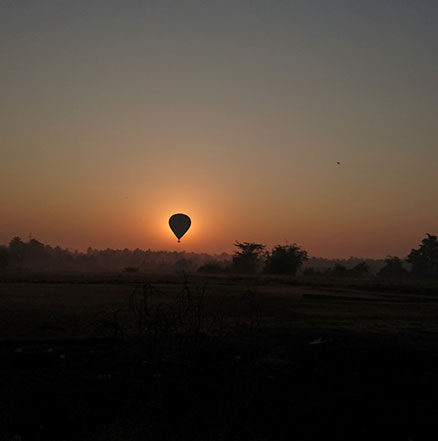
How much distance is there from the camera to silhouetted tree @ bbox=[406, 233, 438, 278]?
125500 millimetres

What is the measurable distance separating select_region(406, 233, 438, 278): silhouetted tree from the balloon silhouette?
8171 centimetres

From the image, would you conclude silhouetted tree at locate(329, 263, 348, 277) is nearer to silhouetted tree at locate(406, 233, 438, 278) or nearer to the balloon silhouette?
silhouetted tree at locate(406, 233, 438, 278)

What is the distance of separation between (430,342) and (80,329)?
1264 centimetres

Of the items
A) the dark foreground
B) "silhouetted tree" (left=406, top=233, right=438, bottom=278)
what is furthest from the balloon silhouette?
"silhouetted tree" (left=406, top=233, right=438, bottom=278)

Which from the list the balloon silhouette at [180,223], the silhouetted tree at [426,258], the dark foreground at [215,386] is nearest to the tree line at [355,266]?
the silhouetted tree at [426,258]

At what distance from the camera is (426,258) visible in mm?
127438

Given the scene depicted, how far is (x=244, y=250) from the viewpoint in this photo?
13038cm

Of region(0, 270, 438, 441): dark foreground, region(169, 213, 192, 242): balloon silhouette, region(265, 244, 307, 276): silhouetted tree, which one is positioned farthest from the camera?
region(265, 244, 307, 276): silhouetted tree

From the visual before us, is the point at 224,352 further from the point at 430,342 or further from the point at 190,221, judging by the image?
the point at 190,221

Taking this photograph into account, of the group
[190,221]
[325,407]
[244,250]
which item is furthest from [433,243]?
A: [325,407]

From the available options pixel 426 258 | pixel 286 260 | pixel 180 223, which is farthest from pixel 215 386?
pixel 426 258

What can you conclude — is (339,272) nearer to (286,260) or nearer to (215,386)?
(286,260)

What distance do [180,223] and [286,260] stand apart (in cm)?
5048

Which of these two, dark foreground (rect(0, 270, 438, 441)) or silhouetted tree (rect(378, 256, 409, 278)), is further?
silhouetted tree (rect(378, 256, 409, 278))
